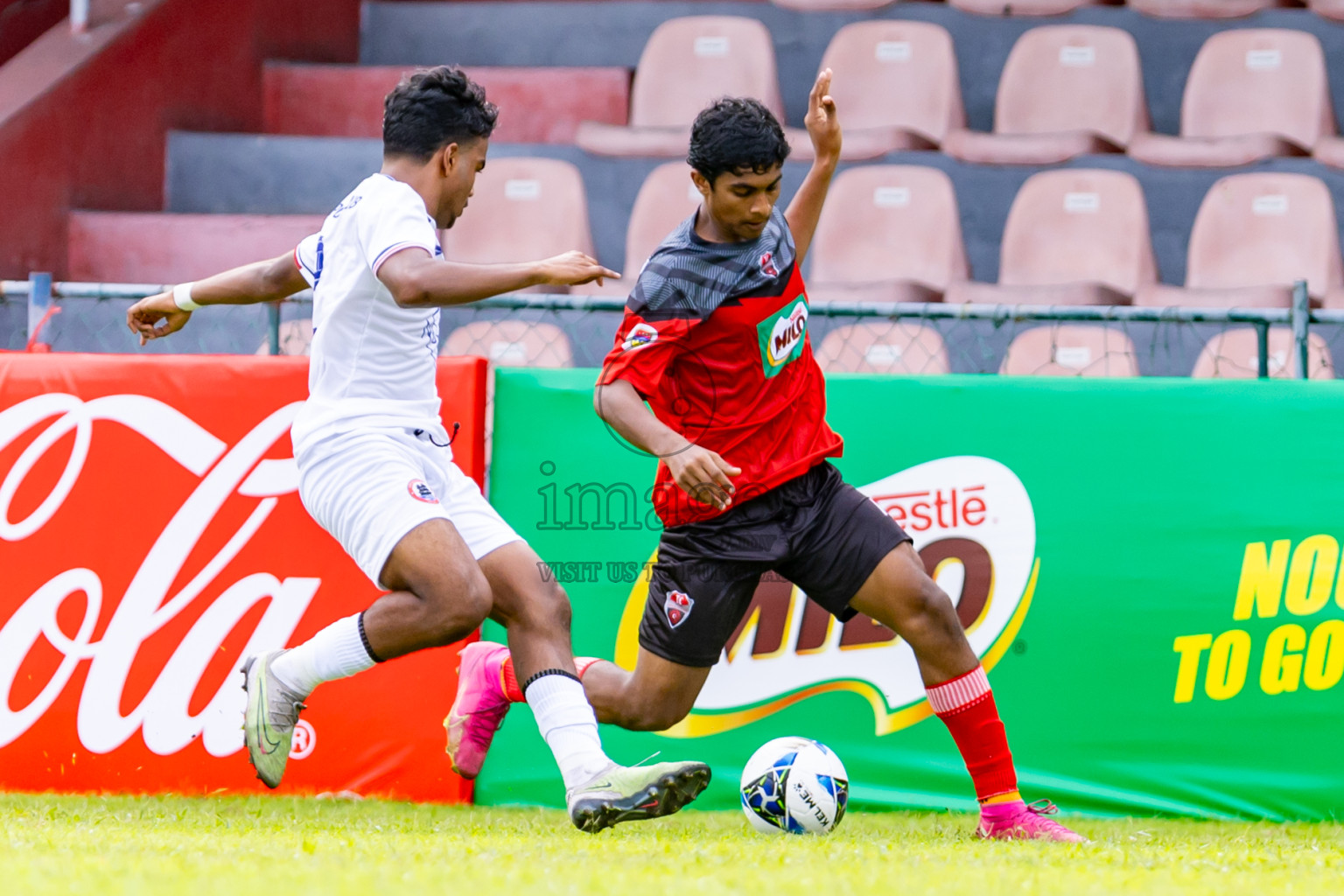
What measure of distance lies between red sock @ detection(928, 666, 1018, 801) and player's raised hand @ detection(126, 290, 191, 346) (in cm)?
251

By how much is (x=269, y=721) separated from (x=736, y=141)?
1.97m

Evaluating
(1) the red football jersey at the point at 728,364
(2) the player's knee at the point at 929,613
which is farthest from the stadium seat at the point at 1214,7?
(2) the player's knee at the point at 929,613

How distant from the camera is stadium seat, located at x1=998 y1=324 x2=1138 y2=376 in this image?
6.55 meters

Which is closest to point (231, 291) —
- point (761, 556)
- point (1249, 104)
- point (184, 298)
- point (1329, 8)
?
point (184, 298)

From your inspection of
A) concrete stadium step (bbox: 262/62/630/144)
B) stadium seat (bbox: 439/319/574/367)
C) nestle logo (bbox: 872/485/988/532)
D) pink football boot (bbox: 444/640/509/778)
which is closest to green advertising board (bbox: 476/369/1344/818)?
nestle logo (bbox: 872/485/988/532)

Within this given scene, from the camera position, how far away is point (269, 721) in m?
3.90

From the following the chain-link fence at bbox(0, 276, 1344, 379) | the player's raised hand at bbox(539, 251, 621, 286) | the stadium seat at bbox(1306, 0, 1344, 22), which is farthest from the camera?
the stadium seat at bbox(1306, 0, 1344, 22)

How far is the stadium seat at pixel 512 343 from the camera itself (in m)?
6.82

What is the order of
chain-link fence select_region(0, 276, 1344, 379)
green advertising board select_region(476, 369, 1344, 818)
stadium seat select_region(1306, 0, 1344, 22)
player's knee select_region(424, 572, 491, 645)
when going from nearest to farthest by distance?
player's knee select_region(424, 572, 491, 645) → green advertising board select_region(476, 369, 1344, 818) → chain-link fence select_region(0, 276, 1344, 379) → stadium seat select_region(1306, 0, 1344, 22)

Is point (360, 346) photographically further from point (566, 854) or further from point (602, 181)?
point (602, 181)

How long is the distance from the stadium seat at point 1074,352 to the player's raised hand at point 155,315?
11.7 feet

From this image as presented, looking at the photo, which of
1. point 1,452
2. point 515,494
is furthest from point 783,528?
point 1,452

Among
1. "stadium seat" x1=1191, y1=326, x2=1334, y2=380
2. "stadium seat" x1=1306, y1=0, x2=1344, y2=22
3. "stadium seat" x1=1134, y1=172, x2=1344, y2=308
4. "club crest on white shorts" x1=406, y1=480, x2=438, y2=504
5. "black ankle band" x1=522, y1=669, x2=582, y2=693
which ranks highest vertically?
"stadium seat" x1=1306, y1=0, x2=1344, y2=22

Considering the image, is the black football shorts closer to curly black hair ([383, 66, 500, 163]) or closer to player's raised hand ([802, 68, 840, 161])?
player's raised hand ([802, 68, 840, 161])
